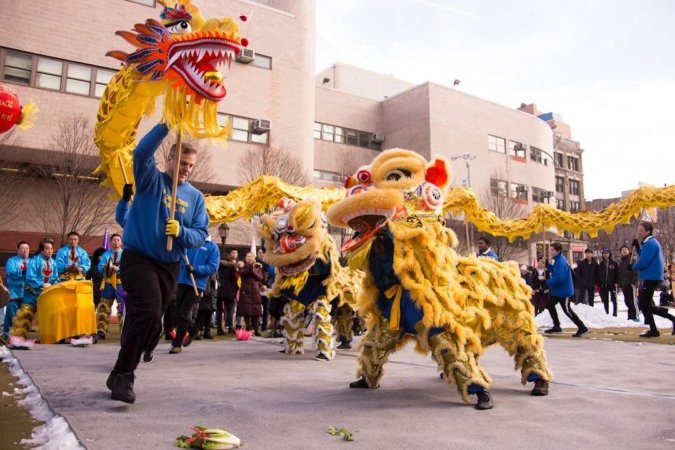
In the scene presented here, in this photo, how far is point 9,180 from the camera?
623 inches

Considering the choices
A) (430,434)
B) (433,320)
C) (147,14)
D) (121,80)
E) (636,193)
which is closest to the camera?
(430,434)

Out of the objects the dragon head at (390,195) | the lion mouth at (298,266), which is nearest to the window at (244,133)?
the lion mouth at (298,266)

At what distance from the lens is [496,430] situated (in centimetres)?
293

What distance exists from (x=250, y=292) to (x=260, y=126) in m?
13.3

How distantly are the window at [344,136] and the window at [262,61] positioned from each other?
6.80 metres

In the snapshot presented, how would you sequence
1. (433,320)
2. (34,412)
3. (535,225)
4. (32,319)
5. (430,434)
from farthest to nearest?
(535,225)
(32,319)
(433,320)
(34,412)
(430,434)

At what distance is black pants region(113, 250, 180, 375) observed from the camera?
11.1ft

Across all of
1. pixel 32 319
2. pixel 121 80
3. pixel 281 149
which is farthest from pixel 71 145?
pixel 121 80

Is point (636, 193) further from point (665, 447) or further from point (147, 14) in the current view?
point (147, 14)

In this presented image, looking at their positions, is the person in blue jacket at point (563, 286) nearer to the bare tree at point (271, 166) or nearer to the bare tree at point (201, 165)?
the bare tree at point (271, 166)

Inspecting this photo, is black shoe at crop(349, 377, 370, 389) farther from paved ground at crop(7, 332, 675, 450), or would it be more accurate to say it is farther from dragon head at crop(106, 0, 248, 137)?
dragon head at crop(106, 0, 248, 137)

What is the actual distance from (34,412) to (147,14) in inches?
793

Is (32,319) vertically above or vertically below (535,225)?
below

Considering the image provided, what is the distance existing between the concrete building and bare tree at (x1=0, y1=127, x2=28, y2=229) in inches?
9.1
